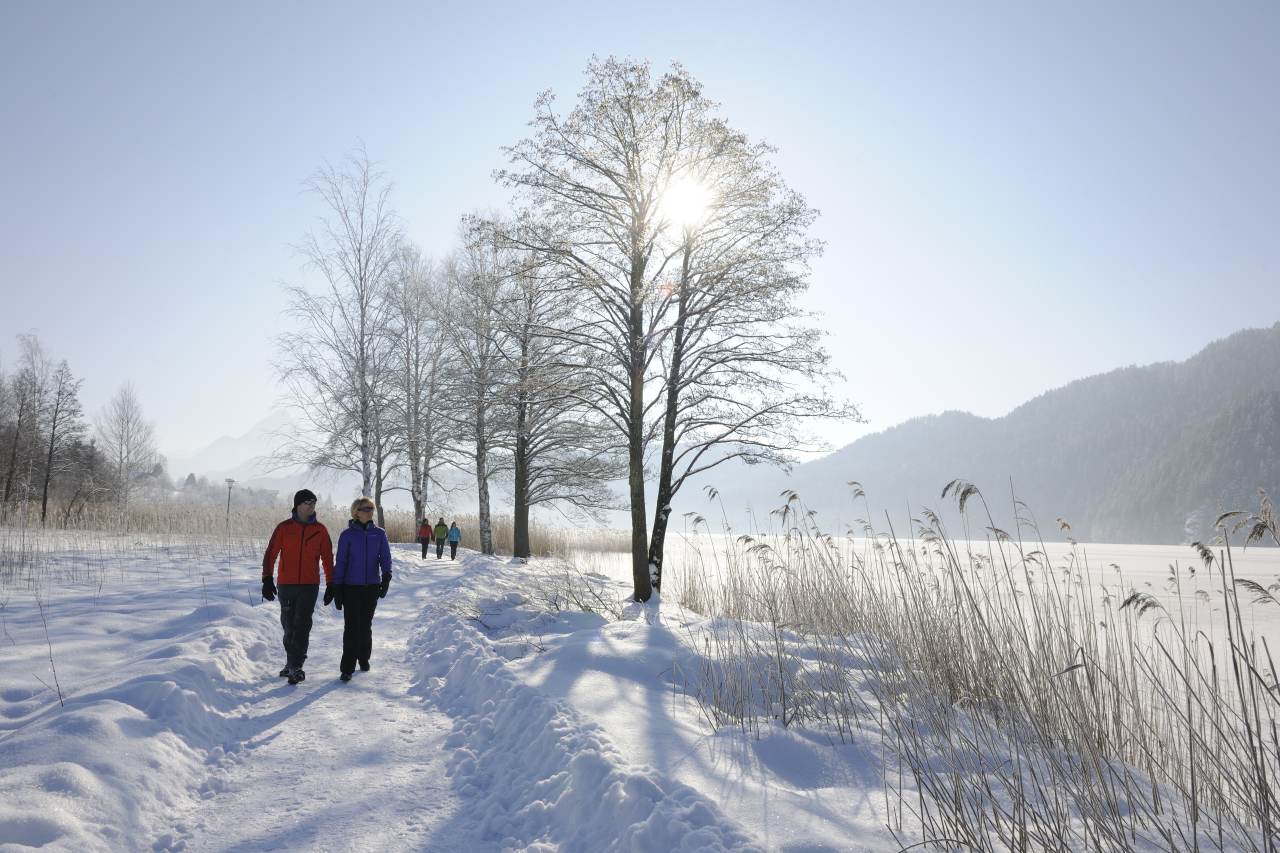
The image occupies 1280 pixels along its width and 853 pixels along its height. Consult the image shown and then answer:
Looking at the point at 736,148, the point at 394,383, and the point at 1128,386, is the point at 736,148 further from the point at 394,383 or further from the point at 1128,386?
the point at 1128,386

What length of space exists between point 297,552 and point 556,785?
459 centimetres

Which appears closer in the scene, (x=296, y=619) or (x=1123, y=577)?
(x=296, y=619)

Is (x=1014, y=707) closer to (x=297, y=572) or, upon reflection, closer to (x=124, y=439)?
A: (x=297, y=572)

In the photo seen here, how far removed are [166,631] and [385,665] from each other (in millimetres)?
2639

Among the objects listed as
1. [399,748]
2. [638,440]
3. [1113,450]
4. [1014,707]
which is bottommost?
[399,748]

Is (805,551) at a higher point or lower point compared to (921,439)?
lower

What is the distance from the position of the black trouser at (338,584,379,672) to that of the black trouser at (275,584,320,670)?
379mm

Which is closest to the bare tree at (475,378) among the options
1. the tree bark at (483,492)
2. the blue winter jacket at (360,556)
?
the tree bark at (483,492)

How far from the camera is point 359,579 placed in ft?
23.4

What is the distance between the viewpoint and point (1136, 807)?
3.05 m

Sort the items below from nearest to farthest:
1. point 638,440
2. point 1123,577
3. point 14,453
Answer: point 638,440 → point 1123,577 → point 14,453

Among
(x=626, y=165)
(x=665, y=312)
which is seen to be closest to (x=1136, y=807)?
(x=665, y=312)

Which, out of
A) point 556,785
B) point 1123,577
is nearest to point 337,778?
point 556,785

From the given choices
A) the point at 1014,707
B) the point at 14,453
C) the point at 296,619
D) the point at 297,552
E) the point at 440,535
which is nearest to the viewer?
the point at 1014,707
